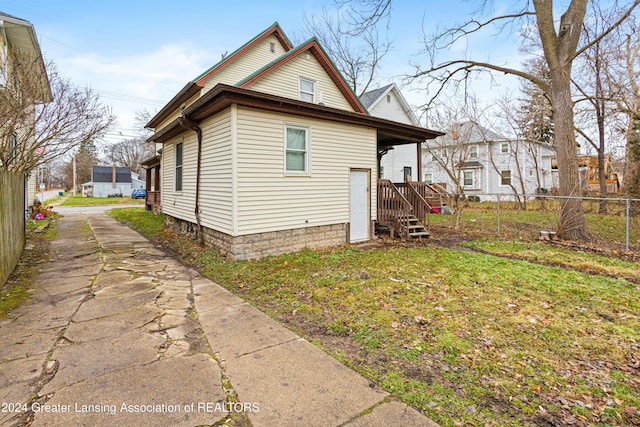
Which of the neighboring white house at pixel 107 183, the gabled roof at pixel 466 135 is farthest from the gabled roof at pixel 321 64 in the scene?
the neighboring white house at pixel 107 183

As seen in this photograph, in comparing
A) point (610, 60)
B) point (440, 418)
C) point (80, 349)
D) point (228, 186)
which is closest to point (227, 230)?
point (228, 186)

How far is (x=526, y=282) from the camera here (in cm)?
521

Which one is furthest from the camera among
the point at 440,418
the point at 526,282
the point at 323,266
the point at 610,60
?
the point at 610,60

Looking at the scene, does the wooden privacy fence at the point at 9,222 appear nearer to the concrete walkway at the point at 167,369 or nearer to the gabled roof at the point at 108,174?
the concrete walkway at the point at 167,369

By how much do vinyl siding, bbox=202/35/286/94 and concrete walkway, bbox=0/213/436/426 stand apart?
900 centimetres

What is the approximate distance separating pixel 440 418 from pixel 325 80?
10.5 metres

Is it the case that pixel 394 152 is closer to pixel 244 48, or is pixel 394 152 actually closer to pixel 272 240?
pixel 244 48

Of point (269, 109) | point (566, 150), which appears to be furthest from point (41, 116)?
point (566, 150)

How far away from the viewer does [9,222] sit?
5.58m

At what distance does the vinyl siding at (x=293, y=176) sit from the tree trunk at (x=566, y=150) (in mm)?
5629

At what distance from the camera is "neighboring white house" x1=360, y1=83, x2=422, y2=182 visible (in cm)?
1966

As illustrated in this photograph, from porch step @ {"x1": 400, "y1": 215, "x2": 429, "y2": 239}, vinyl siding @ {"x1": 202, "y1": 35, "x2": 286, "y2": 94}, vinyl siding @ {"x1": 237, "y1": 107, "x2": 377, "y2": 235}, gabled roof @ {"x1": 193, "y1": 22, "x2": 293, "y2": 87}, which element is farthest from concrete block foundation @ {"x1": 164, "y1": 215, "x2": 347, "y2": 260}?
vinyl siding @ {"x1": 202, "y1": 35, "x2": 286, "y2": 94}

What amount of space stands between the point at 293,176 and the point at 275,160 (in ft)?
1.98

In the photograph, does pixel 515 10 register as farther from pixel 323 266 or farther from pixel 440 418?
pixel 440 418
